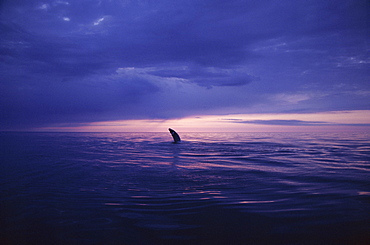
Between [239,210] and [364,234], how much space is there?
2249 millimetres

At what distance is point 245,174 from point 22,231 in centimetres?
753

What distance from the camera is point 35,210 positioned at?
15.3ft

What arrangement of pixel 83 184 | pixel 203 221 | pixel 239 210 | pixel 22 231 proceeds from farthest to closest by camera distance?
pixel 83 184 < pixel 239 210 < pixel 203 221 < pixel 22 231

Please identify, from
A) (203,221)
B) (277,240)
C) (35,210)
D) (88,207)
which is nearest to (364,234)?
(277,240)

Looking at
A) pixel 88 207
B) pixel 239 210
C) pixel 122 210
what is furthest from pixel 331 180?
pixel 88 207

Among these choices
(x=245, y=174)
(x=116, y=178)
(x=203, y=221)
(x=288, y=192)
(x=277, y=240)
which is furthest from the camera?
(x=245, y=174)

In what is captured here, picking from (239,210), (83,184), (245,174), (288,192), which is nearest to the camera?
(239,210)

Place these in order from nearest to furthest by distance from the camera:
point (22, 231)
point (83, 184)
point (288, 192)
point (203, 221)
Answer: point (22, 231) → point (203, 221) → point (288, 192) → point (83, 184)

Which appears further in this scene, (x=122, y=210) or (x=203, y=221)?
(x=122, y=210)

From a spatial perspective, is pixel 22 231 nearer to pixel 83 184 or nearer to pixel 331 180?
pixel 83 184

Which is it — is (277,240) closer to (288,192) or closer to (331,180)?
(288,192)

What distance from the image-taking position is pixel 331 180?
722 centimetres

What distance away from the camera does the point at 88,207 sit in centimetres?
487

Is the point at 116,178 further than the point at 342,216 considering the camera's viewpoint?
Yes
